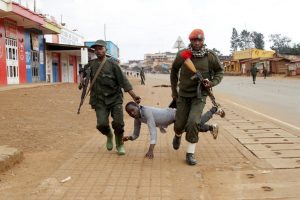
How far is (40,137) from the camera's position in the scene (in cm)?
848

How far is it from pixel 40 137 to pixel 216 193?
15.0 ft

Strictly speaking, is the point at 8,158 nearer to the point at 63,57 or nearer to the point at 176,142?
the point at 176,142

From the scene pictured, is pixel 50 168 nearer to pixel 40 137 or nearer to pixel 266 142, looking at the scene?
pixel 40 137

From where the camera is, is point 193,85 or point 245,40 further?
point 245,40

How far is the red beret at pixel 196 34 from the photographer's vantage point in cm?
606

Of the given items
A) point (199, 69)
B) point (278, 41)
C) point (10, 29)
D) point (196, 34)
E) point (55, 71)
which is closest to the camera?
point (196, 34)

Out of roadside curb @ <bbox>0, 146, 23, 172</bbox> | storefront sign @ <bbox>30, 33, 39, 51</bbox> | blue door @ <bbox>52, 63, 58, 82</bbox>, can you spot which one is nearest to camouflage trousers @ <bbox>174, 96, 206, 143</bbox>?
roadside curb @ <bbox>0, 146, 23, 172</bbox>

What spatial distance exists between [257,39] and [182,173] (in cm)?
15469

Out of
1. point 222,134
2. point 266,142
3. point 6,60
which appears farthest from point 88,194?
point 6,60

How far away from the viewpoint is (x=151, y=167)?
6.00 meters

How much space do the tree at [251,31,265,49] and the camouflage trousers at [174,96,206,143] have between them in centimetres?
15128

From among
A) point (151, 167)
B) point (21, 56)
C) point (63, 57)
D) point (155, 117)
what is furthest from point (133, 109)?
point (63, 57)

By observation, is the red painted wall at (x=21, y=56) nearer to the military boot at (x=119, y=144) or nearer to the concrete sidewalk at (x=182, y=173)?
the concrete sidewalk at (x=182, y=173)

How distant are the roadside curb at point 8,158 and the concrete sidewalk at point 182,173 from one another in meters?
0.68
